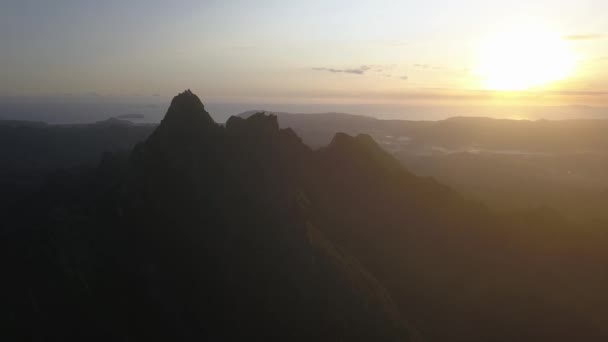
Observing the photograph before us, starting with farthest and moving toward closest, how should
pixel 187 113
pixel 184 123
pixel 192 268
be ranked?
pixel 187 113 < pixel 184 123 < pixel 192 268

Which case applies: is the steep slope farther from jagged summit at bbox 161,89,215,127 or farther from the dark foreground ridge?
jagged summit at bbox 161,89,215,127

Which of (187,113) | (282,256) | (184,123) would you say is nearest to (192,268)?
(282,256)

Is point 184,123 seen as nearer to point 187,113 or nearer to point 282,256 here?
point 187,113

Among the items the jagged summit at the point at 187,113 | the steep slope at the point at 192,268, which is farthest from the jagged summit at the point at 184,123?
the steep slope at the point at 192,268

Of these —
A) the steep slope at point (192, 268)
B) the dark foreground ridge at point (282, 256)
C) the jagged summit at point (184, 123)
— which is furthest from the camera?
the jagged summit at point (184, 123)

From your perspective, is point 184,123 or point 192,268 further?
point 184,123

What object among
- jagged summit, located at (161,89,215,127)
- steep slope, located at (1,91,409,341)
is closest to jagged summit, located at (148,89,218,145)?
jagged summit, located at (161,89,215,127)

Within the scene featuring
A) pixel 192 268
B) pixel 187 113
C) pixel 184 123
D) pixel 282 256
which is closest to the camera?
pixel 282 256

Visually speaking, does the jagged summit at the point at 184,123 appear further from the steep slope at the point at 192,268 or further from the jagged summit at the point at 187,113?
the steep slope at the point at 192,268
